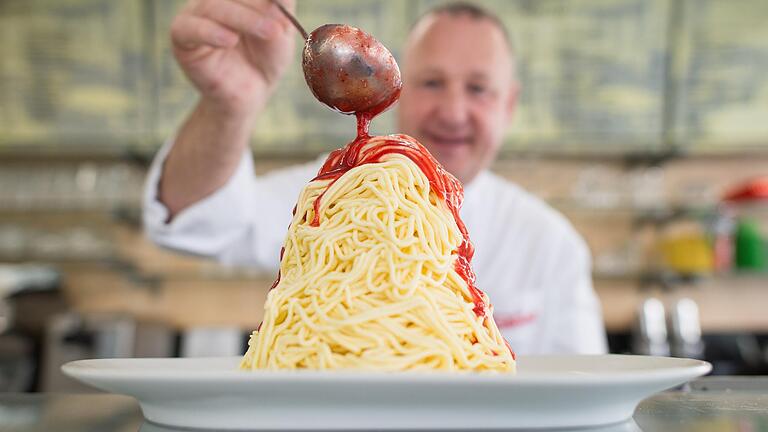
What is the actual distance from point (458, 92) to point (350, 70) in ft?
4.28

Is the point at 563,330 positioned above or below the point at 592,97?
below

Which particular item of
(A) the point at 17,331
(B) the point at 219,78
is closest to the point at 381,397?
(B) the point at 219,78

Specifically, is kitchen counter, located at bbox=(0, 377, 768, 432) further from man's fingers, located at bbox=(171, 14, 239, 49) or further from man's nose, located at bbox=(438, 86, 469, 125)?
man's nose, located at bbox=(438, 86, 469, 125)

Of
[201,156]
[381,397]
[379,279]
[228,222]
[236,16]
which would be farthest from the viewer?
[228,222]

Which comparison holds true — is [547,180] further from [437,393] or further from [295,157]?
[437,393]

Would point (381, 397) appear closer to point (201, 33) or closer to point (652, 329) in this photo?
point (201, 33)

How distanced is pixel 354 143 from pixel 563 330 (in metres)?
1.42

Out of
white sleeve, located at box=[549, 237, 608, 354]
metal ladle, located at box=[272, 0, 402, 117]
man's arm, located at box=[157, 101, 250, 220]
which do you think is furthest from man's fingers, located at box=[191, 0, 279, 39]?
white sleeve, located at box=[549, 237, 608, 354]

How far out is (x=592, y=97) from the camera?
11.3ft

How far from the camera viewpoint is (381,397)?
0.55 metres

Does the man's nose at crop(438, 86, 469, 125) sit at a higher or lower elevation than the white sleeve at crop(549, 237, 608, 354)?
higher

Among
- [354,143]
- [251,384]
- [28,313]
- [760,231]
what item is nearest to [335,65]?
[354,143]

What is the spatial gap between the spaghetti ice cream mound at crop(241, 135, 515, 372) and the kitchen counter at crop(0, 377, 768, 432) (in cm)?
12

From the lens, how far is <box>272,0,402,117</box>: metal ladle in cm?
84
